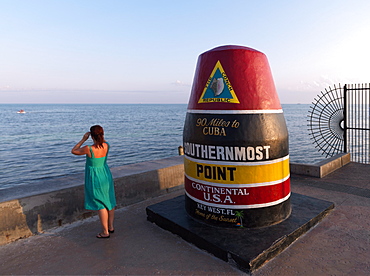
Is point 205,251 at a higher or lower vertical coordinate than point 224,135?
lower

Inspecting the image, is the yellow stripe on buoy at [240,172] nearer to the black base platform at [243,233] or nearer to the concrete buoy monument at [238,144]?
the concrete buoy monument at [238,144]

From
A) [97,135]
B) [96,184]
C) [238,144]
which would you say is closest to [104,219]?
[96,184]

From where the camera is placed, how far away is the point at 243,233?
428 centimetres

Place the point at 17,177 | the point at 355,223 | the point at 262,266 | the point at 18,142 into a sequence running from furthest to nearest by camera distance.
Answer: the point at 18,142 < the point at 17,177 < the point at 355,223 < the point at 262,266

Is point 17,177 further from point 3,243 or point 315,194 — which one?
point 315,194

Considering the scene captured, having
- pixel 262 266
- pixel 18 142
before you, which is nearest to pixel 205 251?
pixel 262 266

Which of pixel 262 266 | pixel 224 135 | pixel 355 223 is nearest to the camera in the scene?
pixel 262 266

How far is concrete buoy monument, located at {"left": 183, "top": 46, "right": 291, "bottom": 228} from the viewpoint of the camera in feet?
14.2

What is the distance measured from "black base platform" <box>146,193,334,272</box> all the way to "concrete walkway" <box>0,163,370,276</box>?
0.36ft

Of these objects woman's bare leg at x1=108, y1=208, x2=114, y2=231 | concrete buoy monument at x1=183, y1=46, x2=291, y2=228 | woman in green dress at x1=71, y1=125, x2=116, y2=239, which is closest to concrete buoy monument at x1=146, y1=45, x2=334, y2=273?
concrete buoy monument at x1=183, y1=46, x2=291, y2=228

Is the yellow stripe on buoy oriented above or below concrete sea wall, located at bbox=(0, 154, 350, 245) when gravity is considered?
above

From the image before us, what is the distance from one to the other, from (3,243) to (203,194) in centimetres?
345

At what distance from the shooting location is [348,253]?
13.0ft

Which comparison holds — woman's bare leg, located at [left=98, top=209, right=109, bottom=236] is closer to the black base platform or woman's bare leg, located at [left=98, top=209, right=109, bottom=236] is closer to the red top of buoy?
the black base platform
